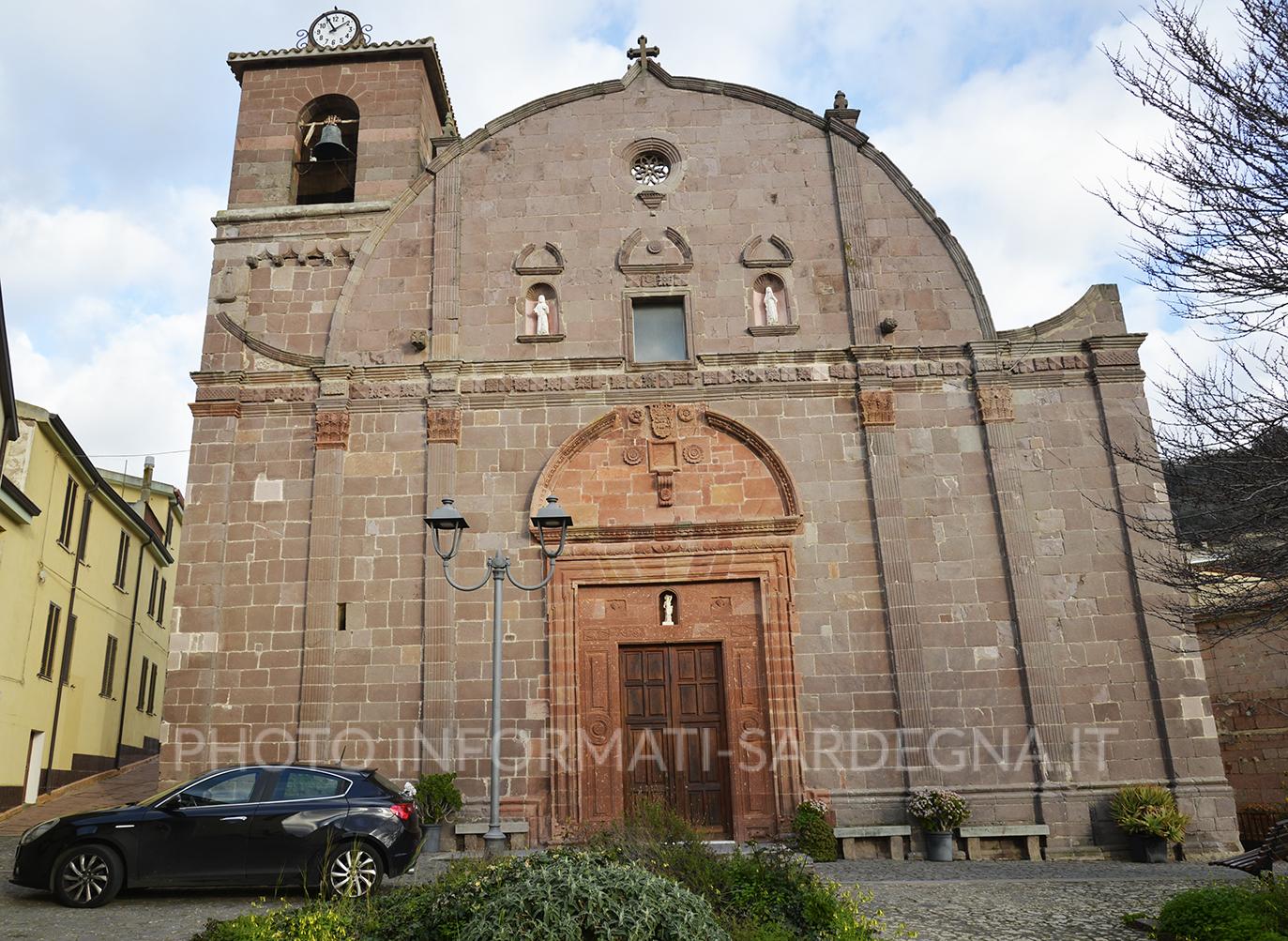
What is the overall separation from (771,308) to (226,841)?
12.0 m

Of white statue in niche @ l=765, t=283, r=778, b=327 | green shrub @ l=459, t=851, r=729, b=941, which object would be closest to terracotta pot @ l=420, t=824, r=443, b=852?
green shrub @ l=459, t=851, r=729, b=941

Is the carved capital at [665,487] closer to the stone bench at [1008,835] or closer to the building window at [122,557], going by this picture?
the stone bench at [1008,835]

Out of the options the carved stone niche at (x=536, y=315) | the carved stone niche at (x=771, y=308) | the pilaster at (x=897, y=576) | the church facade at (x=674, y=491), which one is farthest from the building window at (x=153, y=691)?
the pilaster at (x=897, y=576)

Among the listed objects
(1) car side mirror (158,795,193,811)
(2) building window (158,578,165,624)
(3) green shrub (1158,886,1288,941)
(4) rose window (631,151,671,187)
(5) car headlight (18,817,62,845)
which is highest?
(4) rose window (631,151,671,187)

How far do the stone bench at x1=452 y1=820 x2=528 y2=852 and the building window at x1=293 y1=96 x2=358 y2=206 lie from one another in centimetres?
1247

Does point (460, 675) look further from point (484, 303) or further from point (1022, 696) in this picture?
point (1022, 696)

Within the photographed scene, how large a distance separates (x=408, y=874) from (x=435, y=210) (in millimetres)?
11767

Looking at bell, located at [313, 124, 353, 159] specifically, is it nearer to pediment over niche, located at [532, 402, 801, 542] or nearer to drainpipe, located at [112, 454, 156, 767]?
pediment over niche, located at [532, 402, 801, 542]

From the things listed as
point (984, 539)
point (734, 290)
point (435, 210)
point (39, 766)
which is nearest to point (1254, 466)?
point (984, 539)

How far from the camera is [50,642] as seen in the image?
21.3 metres

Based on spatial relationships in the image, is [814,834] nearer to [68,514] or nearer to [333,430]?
[333,430]

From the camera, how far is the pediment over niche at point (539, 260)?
18.3 m

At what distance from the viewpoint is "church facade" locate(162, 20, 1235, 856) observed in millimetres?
15602

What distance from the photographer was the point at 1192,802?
15008mm
